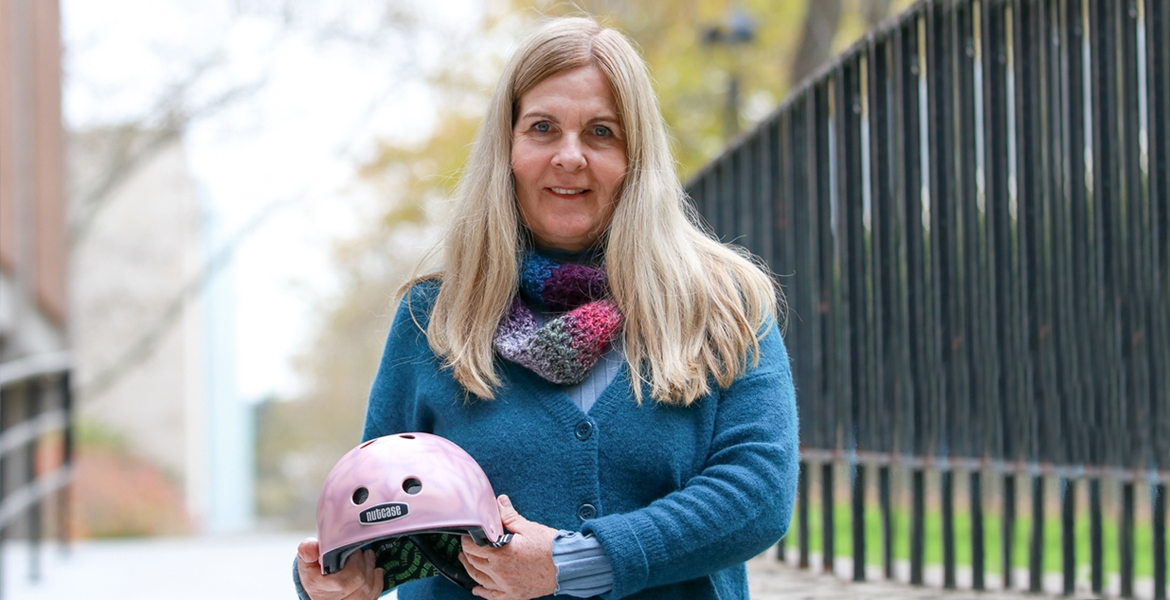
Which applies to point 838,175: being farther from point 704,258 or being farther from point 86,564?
point 86,564

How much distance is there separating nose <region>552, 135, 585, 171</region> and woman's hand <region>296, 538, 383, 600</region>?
0.82 metres

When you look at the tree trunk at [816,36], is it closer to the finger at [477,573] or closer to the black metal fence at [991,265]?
the black metal fence at [991,265]

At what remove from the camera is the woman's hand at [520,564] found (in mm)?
2168

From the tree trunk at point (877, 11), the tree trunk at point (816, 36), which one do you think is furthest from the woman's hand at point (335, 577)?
the tree trunk at point (877, 11)

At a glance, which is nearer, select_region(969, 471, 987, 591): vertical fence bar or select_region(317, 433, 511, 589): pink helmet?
select_region(317, 433, 511, 589): pink helmet

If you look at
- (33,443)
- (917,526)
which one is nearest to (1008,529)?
(917,526)

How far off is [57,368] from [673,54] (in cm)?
964

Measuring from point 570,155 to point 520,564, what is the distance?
78 centimetres

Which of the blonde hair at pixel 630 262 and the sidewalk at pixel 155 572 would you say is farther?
the sidewalk at pixel 155 572

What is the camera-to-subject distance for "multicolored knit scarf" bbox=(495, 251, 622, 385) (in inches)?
91.6

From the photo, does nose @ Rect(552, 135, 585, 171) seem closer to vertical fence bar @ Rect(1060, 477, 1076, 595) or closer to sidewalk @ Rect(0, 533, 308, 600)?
vertical fence bar @ Rect(1060, 477, 1076, 595)

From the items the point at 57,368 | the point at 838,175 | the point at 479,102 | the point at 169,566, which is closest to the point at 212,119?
the point at 479,102

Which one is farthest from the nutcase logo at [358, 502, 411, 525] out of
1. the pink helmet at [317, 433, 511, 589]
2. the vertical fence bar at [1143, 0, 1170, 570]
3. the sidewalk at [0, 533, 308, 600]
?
the sidewalk at [0, 533, 308, 600]

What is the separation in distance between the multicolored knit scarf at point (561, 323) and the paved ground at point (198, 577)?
194 cm
